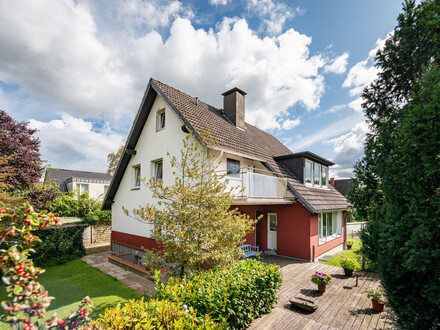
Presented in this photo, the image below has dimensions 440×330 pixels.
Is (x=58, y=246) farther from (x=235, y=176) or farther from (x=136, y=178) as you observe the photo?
(x=235, y=176)

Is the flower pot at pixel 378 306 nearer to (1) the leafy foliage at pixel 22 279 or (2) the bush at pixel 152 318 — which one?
(2) the bush at pixel 152 318

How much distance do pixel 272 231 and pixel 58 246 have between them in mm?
13362

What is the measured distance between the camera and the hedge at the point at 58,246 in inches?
468

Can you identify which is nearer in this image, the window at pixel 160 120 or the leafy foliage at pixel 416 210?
the leafy foliage at pixel 416 210

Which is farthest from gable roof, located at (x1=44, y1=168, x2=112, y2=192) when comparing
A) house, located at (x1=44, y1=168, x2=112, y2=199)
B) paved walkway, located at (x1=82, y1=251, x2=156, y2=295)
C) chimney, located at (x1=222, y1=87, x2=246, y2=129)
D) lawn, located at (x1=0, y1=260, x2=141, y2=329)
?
chimney, located at (x1=222, y1=87, x2=246, y2=129)

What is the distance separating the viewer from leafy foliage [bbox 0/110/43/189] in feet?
45.4

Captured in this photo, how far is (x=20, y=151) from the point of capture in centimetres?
1430

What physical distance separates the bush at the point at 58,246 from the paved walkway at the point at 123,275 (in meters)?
0.91

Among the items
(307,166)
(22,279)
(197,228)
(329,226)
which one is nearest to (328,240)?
(329,226)

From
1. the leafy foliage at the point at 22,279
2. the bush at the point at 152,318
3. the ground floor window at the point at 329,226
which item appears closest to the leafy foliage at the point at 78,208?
the bush at the point at 152,318

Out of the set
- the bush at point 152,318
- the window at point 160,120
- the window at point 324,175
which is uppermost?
the window at point 160,120

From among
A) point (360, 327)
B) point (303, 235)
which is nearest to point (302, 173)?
point (303, 235)

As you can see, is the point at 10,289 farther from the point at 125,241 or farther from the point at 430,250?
the point at 125,241

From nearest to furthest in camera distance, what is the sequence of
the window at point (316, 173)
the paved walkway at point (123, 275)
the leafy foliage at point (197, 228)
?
the leafy foliage at point (197, 228) → the paved walkway at point (123, 275) → the window at point (316, 173)
